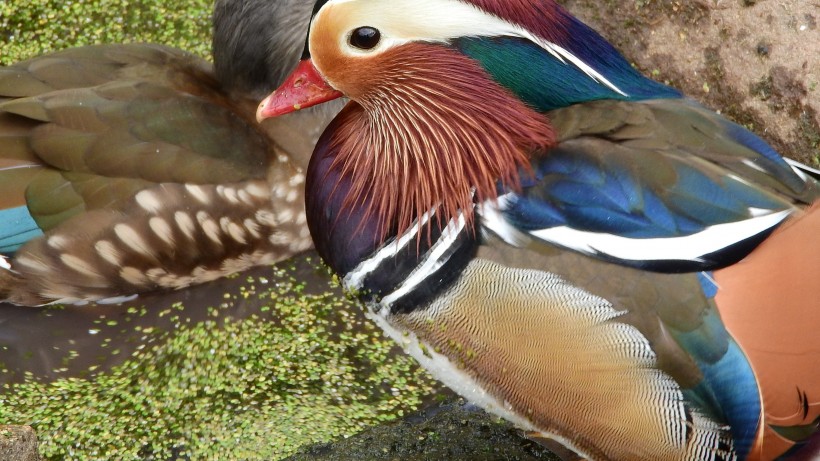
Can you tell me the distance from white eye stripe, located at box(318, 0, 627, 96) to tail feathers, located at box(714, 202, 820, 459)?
44 centimetres

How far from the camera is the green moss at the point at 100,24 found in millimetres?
2994

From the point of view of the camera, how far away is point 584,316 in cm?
153

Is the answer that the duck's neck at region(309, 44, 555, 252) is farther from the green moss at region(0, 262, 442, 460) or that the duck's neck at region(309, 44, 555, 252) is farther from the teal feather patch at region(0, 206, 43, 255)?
the teal feather patch at region(0, 206, 43, 255)

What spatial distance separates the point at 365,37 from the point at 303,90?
22 centimetres

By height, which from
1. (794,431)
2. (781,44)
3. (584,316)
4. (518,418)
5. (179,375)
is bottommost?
(179,375)

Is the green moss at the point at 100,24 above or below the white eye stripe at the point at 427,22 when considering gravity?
below

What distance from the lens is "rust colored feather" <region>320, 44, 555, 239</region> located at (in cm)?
168

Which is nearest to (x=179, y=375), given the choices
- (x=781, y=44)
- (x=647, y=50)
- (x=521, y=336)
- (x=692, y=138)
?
Result: (x=521, y=336)

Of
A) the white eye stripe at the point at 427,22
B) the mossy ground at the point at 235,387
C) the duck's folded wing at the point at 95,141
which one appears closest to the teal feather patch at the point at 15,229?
the duck's folded wing at the point at 95,141

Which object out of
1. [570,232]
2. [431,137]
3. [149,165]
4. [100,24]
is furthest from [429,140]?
[100,24]

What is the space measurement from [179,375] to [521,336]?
104 cm

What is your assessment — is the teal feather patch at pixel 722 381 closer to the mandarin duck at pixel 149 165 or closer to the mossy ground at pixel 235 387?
the mossy ground at pixel 235 387

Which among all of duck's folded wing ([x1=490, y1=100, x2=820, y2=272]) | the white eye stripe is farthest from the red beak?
duck's folded wing ([x1=490, y1=100, x2=820, y2=272])

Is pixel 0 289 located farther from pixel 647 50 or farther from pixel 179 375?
pixel 647 50
